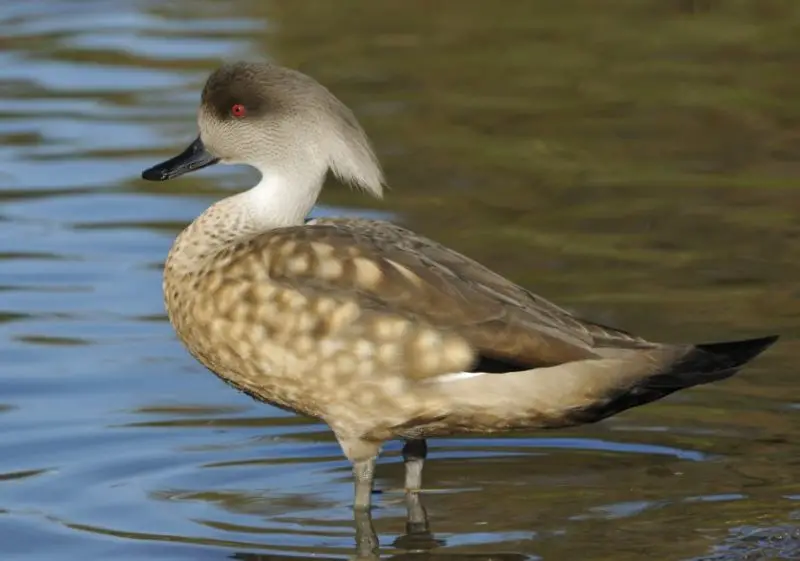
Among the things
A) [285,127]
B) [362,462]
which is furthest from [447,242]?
[362,462]

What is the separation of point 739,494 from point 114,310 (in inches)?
133

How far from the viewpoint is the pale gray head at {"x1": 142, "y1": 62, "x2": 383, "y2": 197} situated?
6.80m

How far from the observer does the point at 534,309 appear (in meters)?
6.32

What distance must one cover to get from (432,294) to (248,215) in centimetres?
82

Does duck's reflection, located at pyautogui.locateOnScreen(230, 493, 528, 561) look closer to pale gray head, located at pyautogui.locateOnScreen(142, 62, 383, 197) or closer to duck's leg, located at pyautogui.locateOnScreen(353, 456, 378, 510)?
duck's leg, located at pyautogui.locateOnScreen(353, 456, 378, 510)

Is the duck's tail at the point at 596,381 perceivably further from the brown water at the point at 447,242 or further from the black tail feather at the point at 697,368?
the brown water at the point at 447,242

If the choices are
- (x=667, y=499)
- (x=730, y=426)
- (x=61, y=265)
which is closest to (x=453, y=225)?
(x=61, y=265)

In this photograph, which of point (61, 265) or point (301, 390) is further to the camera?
point (61, 265)

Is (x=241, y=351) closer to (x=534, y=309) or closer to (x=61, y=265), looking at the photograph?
(x=534, y=309)

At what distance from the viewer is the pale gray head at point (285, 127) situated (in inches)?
268

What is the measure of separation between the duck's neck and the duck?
0.03 meters

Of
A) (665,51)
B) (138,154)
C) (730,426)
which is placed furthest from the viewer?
(665,51)

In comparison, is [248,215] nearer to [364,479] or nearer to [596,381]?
[364,479]

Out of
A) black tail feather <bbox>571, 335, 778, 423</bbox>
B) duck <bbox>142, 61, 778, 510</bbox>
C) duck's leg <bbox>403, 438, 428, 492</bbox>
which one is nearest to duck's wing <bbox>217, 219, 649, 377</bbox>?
duck <bbox>142, 61, 778, 510</bbox>
